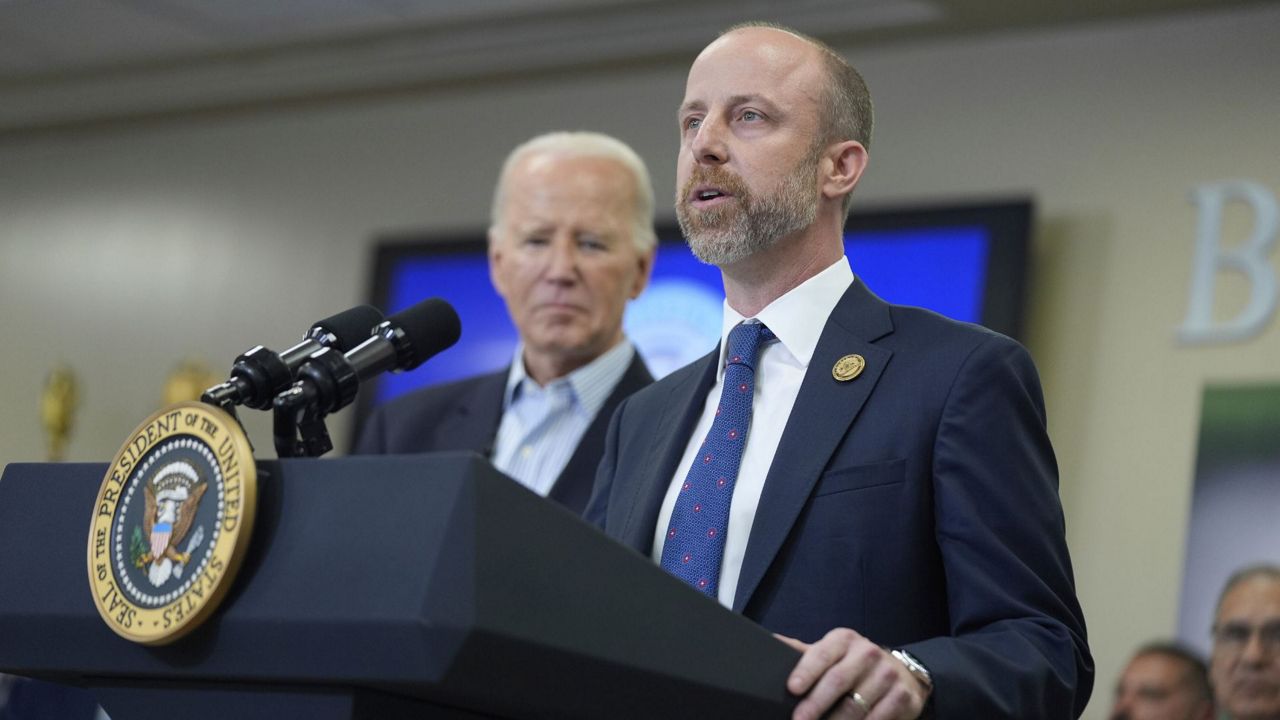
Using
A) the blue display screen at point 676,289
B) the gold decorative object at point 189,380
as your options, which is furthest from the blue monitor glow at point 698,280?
the gold decorative object at point 189,380

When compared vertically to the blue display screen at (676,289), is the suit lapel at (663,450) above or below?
below

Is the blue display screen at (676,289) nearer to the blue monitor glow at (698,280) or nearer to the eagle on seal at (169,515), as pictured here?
the blue monitor glow at (698,280)

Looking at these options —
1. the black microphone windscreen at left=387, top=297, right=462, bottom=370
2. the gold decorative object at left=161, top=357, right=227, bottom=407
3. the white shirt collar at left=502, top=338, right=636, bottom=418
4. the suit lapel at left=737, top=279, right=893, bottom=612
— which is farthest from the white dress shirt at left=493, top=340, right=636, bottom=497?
the gold decorative object at left=161, top=357, right=227, bottom=407

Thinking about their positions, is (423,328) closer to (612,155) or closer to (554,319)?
(554,319)

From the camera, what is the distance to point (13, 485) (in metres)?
1.40

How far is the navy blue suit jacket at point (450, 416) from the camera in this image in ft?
10.6

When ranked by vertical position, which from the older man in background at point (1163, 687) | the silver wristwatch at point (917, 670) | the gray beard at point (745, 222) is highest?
the gray beard at point (745, 222)

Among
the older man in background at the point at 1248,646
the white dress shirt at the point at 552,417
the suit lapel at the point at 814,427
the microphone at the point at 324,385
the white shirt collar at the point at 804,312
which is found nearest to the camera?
the microphone at the point at 324,385

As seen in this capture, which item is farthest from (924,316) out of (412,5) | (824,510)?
(412,5)

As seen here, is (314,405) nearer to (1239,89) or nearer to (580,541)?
(580,541)

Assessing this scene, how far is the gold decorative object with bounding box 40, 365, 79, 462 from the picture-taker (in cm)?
652

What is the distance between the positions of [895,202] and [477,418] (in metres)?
2.41

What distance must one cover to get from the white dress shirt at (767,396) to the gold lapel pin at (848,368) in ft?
0.17

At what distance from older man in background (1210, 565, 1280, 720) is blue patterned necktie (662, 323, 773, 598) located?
311cm
